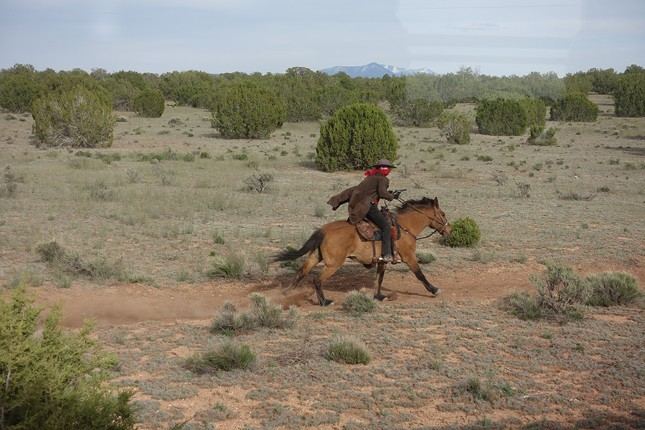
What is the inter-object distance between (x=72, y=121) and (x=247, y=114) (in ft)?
36.5

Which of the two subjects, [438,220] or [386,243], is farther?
[438,220]

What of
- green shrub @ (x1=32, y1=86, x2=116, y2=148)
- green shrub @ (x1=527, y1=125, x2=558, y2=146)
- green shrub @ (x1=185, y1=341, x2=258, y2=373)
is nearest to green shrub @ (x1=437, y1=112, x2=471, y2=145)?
green shrub @ (x1=527, y1=125, x2=558, y2=146)

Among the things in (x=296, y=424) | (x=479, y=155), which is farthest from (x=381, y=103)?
(x=296, y=424)

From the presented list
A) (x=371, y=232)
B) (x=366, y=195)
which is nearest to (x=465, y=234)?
(x=371, y=232)

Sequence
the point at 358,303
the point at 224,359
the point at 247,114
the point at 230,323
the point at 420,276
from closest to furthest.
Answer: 1. the point at 224,359
2. the point at 230,323
3. the point at 358,303
4. the point at 420,276
5. the point at 247,114

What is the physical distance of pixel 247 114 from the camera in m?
41.2

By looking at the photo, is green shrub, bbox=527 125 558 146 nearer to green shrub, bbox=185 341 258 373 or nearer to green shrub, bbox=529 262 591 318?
green shrub, bbox=529 262 591 318

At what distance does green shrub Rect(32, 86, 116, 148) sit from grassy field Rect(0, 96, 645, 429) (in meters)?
3.20

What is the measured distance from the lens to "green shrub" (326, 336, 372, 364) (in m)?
8.15

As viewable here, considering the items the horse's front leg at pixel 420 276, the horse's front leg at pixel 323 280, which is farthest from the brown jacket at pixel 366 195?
the horse's front leg at pixel 420 276

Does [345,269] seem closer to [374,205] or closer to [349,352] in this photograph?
[374,205]

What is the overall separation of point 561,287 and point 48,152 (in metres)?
26.9

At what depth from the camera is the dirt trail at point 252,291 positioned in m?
10.7

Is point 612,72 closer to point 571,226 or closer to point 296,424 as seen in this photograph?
point 571,226
